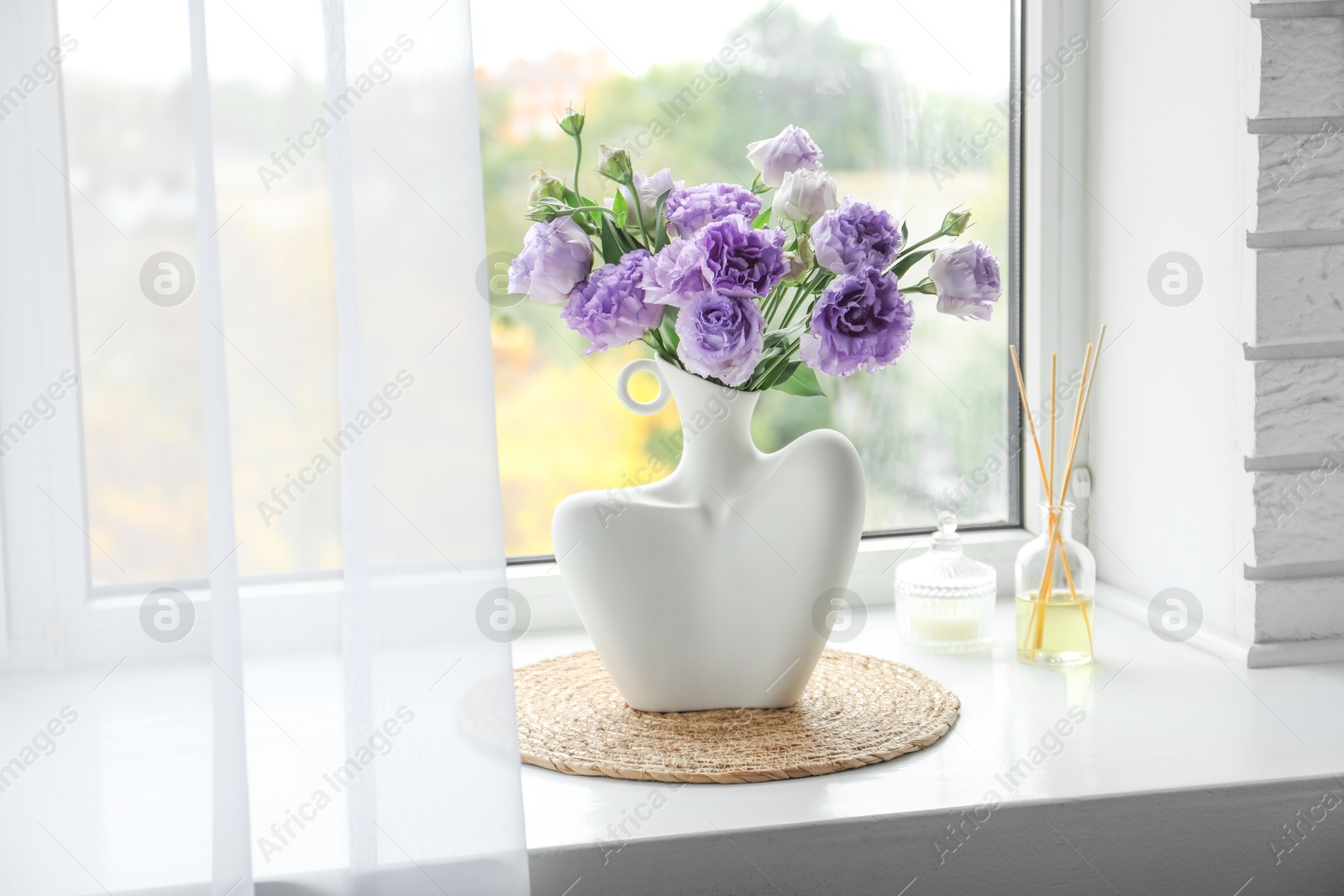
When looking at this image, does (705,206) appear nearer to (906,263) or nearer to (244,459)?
(906,263)

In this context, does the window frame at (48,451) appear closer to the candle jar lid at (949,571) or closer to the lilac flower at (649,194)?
the lilac flower at (649,194)

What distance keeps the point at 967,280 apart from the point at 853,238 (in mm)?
107

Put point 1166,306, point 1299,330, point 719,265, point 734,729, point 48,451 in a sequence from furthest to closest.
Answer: point 1166,306 < point 1299,330 < point 734,729 < point 719,265 < point 48,451

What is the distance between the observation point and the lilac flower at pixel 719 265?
2.80 feet

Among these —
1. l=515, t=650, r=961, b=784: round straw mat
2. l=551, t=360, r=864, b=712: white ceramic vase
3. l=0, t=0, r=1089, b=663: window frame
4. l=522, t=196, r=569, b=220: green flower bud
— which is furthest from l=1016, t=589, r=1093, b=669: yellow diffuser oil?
l=0, t=0, r=1089, b=663: window frame

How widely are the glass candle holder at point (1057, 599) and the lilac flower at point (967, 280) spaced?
306mm

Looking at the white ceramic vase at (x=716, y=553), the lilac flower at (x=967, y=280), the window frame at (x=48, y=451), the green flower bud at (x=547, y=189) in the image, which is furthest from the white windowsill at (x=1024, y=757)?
the green flower bud at (x=547, y=189)

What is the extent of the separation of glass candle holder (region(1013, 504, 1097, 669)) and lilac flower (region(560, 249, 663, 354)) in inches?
19.5

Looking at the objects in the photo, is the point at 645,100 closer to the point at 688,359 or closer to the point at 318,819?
the point at 688,359

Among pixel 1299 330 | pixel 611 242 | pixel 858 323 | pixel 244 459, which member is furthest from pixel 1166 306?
pixel 244 459

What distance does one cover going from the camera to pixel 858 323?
34.4 inches

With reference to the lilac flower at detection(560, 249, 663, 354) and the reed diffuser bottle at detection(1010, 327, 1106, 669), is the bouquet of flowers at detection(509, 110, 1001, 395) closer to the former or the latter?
the lilac flower at detection(560, 249, 663, 354)

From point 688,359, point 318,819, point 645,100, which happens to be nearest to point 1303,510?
point 688,359

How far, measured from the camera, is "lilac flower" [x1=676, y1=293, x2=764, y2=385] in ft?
2.79
